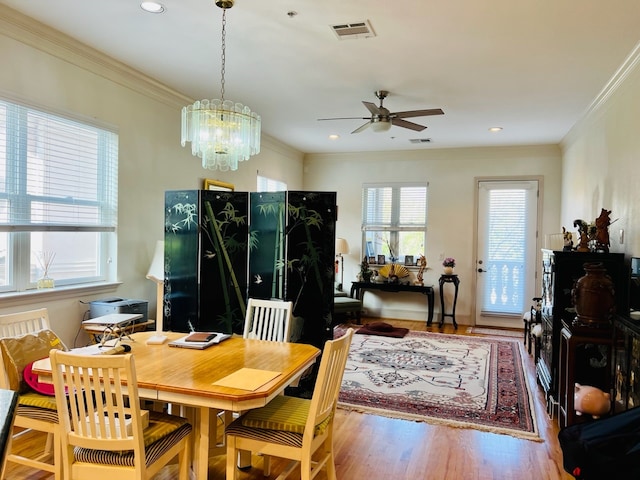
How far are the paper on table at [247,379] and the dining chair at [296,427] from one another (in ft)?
0.70

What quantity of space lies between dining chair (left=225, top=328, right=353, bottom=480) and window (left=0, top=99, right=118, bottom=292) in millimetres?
2194

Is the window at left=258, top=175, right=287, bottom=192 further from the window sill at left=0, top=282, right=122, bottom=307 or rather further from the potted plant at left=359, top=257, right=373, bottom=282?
the window sill at left=0, top=282, right=122, bottom=307

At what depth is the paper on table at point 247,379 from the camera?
2.06 m

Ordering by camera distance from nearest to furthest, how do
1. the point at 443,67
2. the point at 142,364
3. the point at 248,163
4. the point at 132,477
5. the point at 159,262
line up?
the point at 132,477 → the point at 142,364 → the point at 443,67 → the point at 159,262 → the point at 248,163

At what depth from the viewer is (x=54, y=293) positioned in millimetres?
3516

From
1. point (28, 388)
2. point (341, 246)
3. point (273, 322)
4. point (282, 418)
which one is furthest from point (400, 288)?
point (28, 388)

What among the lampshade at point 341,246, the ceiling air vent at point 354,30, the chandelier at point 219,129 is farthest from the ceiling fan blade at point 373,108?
the lampshade at point 341,246

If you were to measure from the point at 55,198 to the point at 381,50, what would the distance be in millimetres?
2799

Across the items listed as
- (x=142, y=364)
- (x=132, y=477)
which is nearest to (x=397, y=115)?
(x=142, y=364)

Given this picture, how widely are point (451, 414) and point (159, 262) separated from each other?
285cm

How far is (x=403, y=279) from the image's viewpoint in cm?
754

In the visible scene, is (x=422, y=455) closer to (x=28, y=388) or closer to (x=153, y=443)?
(x=153, y=443)

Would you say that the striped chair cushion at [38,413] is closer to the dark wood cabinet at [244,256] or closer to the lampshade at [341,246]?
the dark wood cabinet at [244,256]

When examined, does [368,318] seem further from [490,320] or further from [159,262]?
[159,262]
